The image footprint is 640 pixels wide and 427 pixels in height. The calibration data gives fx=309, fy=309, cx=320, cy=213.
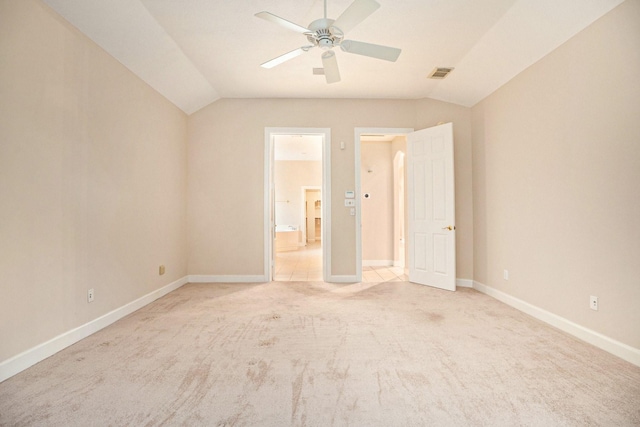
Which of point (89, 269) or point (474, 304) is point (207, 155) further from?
point (474, 304)

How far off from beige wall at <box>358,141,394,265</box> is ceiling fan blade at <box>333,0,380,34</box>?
4.41 metres

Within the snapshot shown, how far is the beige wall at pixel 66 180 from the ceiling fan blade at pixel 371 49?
2.24 metres

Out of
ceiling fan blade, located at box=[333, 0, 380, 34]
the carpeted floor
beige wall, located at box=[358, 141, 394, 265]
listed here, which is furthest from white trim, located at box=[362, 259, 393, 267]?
ceiling fan blade, located at box=[333, 0, 380, 34]

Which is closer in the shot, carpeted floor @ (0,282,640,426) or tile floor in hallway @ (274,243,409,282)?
carpeted floor @ (0,282,640,426)

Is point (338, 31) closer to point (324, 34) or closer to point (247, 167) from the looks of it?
point (324, 34)

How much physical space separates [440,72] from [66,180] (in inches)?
163

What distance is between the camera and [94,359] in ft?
7.32

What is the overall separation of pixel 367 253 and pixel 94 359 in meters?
5.00

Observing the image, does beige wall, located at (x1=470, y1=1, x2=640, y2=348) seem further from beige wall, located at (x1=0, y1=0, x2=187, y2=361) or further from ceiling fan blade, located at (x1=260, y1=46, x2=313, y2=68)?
beige wall, located at (x1=0, y1=0, x2=187, y2=361)

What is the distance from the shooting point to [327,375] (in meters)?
2.00

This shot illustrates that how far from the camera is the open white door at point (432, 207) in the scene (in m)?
4.18

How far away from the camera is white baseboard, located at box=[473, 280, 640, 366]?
2.20m

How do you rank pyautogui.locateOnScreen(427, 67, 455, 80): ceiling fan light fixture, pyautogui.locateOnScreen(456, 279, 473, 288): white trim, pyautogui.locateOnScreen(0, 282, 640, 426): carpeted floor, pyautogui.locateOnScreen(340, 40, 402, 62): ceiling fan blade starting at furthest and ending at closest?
1. pyautogui.locateOnScreen(456, 279, 473, 288): white trim
2. pyautogui.locateOnScreen(427, 67, 455, 80): ceiling fan light fixture
3. pyautogui.locateOnScreen(340, 40, 402, 62): ceiling fan blade
4. pyautogui.locateOnScreen(0, 282, 640, 426): carpeted floor

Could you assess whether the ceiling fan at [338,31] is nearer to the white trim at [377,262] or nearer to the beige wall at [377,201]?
the beige wall at [377,201]
